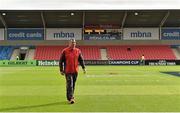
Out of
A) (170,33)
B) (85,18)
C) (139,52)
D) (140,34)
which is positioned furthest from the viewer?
(140,34)

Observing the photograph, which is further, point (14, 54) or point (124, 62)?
point (14, 54)

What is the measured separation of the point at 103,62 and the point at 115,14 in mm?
7523

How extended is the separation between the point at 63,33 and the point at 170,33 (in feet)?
52.5

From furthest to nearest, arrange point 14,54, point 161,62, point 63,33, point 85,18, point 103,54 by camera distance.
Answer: point 63,33
point 103,54
point 14,54
point 85,18
point 161,62

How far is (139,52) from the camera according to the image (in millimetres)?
67938

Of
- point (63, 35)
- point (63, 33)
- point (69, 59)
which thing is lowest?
point (69, 59)

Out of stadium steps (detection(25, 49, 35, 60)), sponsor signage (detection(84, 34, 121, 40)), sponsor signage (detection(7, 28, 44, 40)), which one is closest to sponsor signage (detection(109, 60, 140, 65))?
sponsor signage (detection(84, 34, 121, 40))

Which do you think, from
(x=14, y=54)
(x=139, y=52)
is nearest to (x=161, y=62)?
(x=139, y=52)

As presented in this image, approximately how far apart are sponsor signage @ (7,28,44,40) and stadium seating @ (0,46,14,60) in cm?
160

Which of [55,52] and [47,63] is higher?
[55,52]

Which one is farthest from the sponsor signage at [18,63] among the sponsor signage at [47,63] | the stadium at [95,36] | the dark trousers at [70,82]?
the dark trousers at [70,82]

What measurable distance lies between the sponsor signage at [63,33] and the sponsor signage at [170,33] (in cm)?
1246

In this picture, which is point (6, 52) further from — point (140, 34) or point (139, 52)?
point (140, 34)

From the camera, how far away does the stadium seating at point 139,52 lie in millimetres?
66188
